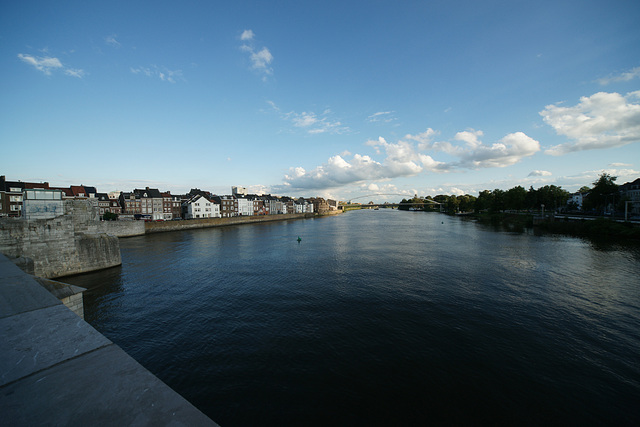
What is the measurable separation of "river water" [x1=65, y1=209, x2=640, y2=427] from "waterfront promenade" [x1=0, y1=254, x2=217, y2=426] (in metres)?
7.07

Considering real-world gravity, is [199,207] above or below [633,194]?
below

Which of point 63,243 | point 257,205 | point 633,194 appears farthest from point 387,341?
point 257,205

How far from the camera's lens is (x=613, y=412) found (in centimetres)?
875

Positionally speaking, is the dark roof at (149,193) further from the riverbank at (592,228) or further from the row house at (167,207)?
the riverbank at (592,228)

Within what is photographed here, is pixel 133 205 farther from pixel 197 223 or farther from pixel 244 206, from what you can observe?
pixel 244 206

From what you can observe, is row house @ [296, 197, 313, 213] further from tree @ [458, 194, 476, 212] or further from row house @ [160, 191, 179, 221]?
tree @ [458, 194, 476, 212]

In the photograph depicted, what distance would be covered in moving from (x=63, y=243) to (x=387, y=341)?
28.2m

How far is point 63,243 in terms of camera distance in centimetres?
2256

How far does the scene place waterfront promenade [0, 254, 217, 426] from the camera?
232cm

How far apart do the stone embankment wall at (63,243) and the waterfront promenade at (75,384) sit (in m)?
22.3

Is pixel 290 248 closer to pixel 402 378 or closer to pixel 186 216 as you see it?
pixel 402 378

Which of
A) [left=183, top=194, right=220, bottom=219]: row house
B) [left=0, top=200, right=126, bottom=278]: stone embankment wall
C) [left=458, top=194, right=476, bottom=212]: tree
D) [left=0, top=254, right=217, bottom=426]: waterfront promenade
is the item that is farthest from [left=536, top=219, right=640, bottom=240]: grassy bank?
[left=183, top=194, right=220, bottom=219]: row house

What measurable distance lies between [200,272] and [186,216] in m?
80.0

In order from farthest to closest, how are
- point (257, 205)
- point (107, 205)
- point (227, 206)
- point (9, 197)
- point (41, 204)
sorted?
point (257, 205) → point (227, 206) → point (107, 205) → point (9, 197) → point (41, 204)
